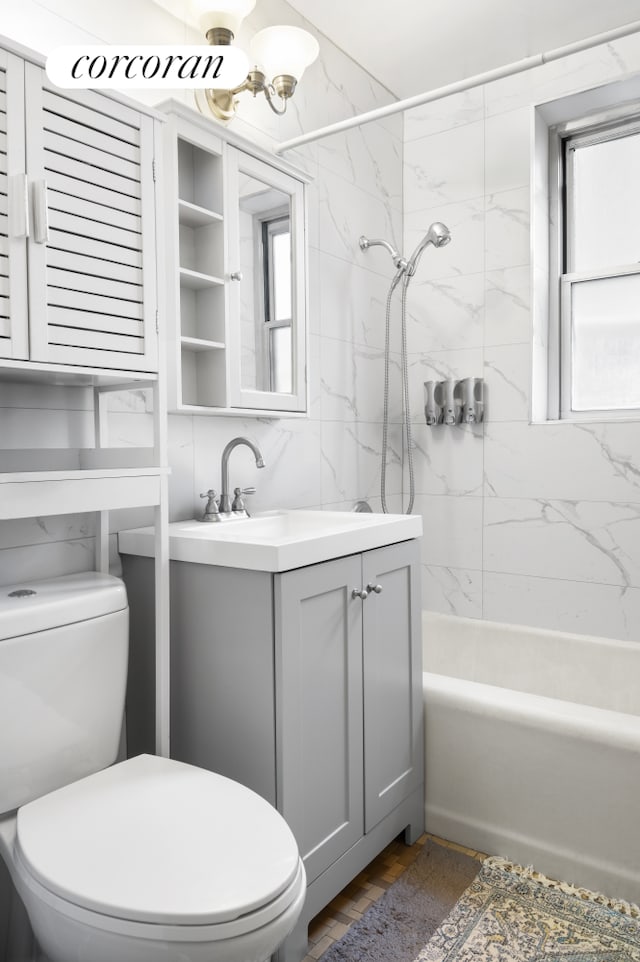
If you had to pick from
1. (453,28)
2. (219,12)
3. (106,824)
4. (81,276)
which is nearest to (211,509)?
(81,276)

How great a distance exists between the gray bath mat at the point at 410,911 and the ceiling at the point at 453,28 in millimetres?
2626

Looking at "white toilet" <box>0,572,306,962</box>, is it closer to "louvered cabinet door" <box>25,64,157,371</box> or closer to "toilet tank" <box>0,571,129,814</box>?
"toilet tank" <box>0,571,129,814</box>

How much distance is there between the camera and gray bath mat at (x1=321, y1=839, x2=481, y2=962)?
1488mm

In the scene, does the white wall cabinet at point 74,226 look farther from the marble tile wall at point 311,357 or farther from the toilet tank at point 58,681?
the toilet tank at point 58,681

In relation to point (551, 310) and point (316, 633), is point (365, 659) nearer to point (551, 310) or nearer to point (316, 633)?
point (316, 633)

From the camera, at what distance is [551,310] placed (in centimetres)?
269

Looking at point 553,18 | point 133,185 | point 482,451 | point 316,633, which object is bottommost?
point 316,633

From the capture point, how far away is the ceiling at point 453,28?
2279 millimetres

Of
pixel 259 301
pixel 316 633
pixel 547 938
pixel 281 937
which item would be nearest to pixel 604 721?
pixel 547 938

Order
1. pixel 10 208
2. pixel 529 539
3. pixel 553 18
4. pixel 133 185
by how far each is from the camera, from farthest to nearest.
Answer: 1. pixel 529 539
2. pixel 553 18
3. pixel 133 185
4. pixel 10 208

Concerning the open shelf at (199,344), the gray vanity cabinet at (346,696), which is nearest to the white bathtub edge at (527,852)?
the gray vanity cabinet at (346,696)

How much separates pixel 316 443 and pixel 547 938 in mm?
1565

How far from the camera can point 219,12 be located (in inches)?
71.4

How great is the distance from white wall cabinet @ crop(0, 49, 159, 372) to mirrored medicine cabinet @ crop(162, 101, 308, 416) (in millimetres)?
287
